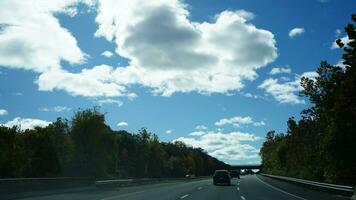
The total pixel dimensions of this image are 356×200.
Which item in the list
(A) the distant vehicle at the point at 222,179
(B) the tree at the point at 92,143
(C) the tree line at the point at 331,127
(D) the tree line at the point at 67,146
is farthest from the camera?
(B) the tree at the point at 92,143

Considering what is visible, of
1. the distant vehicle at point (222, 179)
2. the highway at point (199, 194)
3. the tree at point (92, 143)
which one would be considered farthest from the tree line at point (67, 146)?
the highway at point (199, 194)

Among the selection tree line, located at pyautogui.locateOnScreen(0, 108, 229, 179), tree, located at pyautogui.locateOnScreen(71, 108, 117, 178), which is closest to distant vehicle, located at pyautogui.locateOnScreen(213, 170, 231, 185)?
tree line, located at pyautogui.locateOnScreen(0, 108, 229, 179)

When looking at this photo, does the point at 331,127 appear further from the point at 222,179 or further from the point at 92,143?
the point at 92,143

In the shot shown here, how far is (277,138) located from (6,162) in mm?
88929

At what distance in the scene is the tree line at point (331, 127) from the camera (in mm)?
26594

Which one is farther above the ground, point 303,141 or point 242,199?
point 303,141

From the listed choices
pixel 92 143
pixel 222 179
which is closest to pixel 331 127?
pixel 222 179

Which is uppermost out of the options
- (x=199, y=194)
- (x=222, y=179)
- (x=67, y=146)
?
(x=67, y=146)

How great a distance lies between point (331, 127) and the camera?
40.4 meters

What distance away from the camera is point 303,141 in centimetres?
5678

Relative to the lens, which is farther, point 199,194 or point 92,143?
point 92,143

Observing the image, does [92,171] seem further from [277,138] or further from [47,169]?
[277,138]

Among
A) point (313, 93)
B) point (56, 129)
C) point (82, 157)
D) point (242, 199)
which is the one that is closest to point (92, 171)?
point (82, 157)

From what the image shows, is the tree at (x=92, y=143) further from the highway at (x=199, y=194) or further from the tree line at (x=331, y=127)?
the highway at (x=199, y=194)
